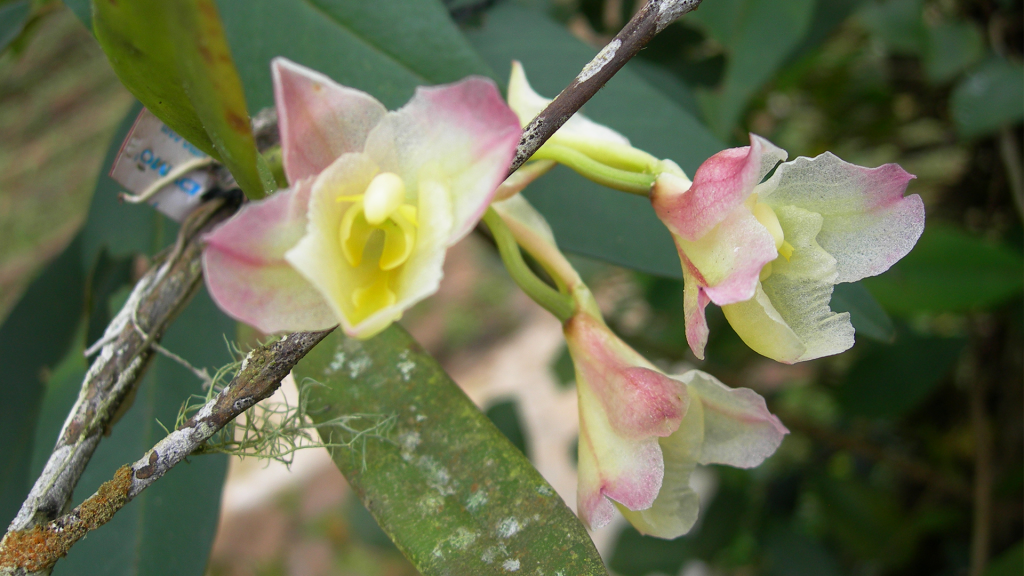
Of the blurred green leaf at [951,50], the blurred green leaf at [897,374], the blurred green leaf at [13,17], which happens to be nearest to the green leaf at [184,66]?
the blurred green leaf at [13,17]

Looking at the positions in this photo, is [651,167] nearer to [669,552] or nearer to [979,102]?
[979,102]

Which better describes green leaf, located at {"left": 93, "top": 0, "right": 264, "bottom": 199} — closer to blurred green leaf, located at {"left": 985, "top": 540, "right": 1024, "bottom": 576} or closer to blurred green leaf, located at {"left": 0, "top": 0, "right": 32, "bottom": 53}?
blurred green leaf, located at {"left": 0, "top": 0, "right": 32, "bottom": 53}

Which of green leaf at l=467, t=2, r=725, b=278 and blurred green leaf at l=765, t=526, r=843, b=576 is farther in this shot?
blurred green leaf at l=765, t=526, r=843, b=576

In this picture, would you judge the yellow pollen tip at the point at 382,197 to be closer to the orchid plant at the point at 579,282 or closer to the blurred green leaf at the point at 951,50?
the orchid plant at the point at 579,282

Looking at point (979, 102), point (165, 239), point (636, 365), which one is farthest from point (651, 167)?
point (979, 102)

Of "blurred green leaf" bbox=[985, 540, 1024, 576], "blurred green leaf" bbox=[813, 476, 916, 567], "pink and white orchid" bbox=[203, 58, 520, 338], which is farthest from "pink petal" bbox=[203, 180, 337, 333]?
"blurred green leaf" bbox=[813, 476, 916, 567]

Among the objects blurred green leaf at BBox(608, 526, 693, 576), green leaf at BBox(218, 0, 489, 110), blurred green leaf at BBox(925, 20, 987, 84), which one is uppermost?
green leaf at BBox(218, 0, 489, 110)
